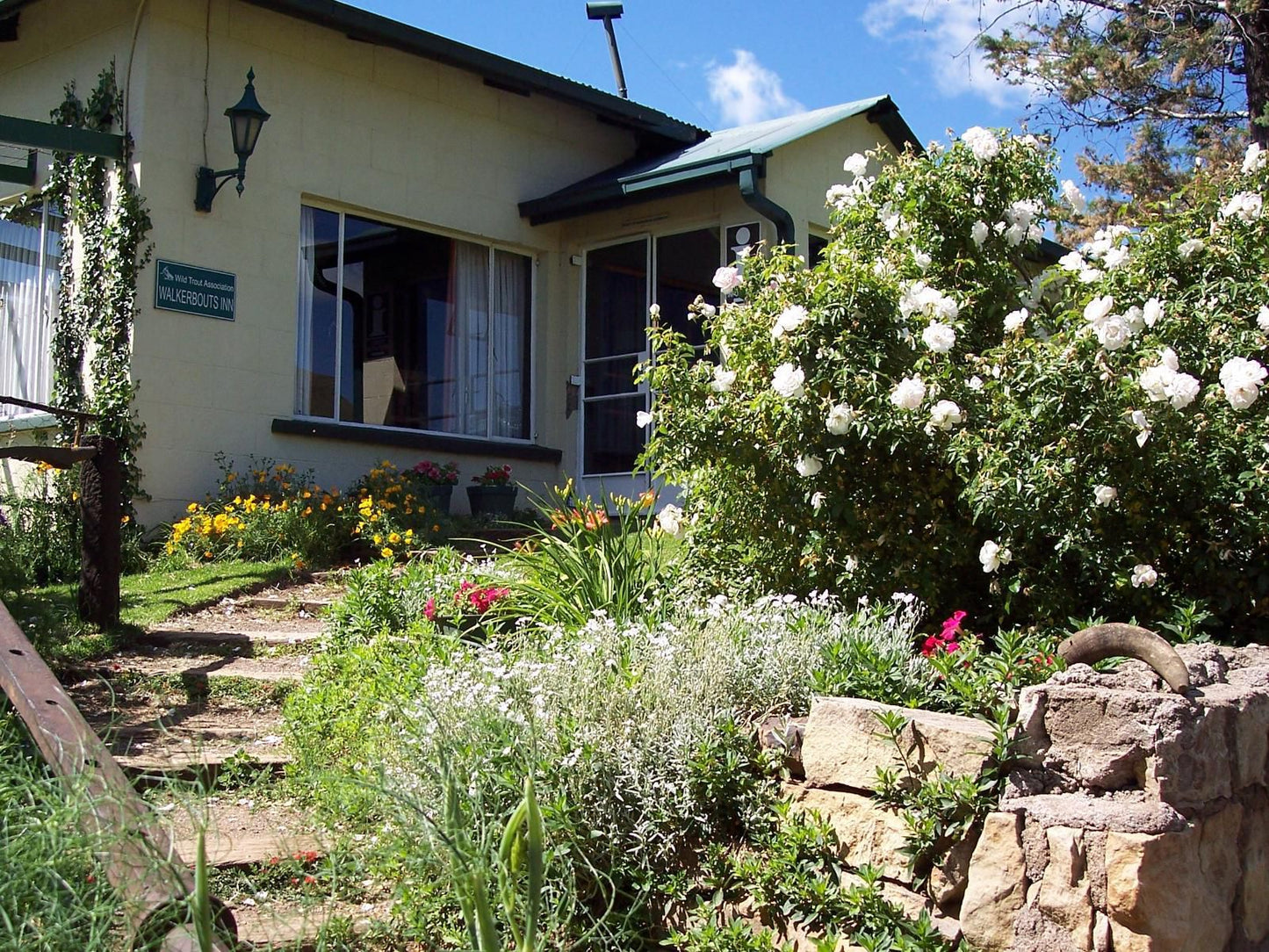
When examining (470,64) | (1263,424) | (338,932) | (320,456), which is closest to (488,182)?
(470,64)

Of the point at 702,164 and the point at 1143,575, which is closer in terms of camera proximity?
the point at 1143,575

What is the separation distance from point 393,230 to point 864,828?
855 centimetres

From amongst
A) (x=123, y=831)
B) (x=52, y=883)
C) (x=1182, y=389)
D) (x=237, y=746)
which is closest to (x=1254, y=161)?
(x=1182, y=389)

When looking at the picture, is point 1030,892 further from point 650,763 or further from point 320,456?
point 320,456

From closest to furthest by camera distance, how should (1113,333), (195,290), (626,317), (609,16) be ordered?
(1113,333), (195,290), (626,317), (609,16)

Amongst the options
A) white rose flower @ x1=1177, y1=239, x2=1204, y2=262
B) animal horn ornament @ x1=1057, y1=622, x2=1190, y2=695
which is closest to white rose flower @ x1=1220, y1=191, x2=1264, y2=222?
white rose flower @ x1=1177, y1=239, x2=1204, y2=262

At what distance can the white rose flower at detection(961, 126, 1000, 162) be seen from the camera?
18.0 feet

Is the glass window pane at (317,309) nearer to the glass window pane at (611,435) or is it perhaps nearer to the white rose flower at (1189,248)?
the glass window pane at (611,435)

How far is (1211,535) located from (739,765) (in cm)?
218

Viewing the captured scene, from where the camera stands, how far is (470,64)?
1072 cm

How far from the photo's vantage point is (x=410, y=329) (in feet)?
36.0

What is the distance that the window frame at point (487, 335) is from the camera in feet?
33.7

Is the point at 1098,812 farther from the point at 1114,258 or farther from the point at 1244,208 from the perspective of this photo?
the point at 1244,208

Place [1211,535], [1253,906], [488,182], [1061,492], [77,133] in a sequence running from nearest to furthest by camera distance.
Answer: [1253,906], [1061,492], [1211,535], [77,133], [488,182]
